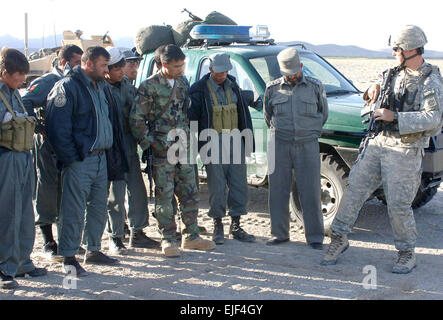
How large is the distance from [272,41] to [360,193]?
297cm

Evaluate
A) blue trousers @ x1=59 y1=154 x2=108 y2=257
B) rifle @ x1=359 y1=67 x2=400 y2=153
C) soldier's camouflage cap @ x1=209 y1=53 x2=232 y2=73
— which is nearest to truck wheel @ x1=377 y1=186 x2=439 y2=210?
rifle @ x1=359 y1=67 x2=400 y2=153

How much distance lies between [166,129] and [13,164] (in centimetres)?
146

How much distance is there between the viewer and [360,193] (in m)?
5.29

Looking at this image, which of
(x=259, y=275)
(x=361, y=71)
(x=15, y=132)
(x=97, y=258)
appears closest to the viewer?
(x=15, y=132)

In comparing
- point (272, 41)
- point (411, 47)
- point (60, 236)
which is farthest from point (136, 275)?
point (272, 41)

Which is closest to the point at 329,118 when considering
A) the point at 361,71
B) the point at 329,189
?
the point at 329,189

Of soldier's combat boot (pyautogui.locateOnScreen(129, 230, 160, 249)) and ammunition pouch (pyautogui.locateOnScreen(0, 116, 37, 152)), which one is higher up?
ammunition pouch (pyautogui.locateOnScreen(0, 116, 37, 152))

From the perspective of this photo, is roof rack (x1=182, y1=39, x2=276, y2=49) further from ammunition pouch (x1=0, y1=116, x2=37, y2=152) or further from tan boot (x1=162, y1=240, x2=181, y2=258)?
ammunition pouch (x1=0, y1=116, x2=37, y2=152)

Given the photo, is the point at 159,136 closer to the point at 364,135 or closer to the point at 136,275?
the point at 136,275

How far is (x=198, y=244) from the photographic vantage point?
584 centimetres

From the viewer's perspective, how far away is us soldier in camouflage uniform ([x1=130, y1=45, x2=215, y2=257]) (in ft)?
18.0

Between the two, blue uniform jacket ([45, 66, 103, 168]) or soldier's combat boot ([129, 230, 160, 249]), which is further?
soldier's combat boot ([129, 230, 160, 249])

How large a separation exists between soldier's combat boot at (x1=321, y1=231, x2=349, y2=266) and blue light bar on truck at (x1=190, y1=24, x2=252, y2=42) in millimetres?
2952

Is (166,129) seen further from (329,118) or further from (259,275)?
(329,118)
